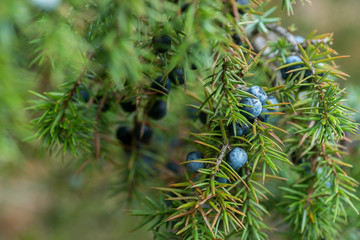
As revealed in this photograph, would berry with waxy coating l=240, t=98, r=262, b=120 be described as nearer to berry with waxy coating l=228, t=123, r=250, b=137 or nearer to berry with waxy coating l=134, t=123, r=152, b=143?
berry with waxy coating l=228, t=123, r=250, b=137

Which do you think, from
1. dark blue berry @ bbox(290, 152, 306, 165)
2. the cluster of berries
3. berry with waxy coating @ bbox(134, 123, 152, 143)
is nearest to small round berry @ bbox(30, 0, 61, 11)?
the cluster of berries

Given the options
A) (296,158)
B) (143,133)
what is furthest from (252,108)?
(143,133)

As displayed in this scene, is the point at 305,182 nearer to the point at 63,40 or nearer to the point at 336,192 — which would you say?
the point at 336,192

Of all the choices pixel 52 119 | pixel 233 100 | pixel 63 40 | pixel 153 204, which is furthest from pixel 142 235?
pixel 63 40

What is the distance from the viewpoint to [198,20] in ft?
1.30

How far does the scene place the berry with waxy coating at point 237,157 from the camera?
0.54m

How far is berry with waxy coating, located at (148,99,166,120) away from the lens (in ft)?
2.51

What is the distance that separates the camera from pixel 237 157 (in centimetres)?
54

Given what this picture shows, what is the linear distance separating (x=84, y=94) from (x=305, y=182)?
54 centimetres

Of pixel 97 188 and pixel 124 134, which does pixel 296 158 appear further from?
pixel 97 188

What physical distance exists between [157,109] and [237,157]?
0.95 feet

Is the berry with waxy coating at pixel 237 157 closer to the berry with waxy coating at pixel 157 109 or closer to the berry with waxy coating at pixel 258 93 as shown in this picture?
the berry with waxy coating at pixel 258 93

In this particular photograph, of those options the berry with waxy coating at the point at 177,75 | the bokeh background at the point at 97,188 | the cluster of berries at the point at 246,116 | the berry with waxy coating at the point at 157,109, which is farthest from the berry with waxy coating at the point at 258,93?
the bokeh background at the point at 97,188

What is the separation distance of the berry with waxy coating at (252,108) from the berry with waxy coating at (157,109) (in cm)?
26
